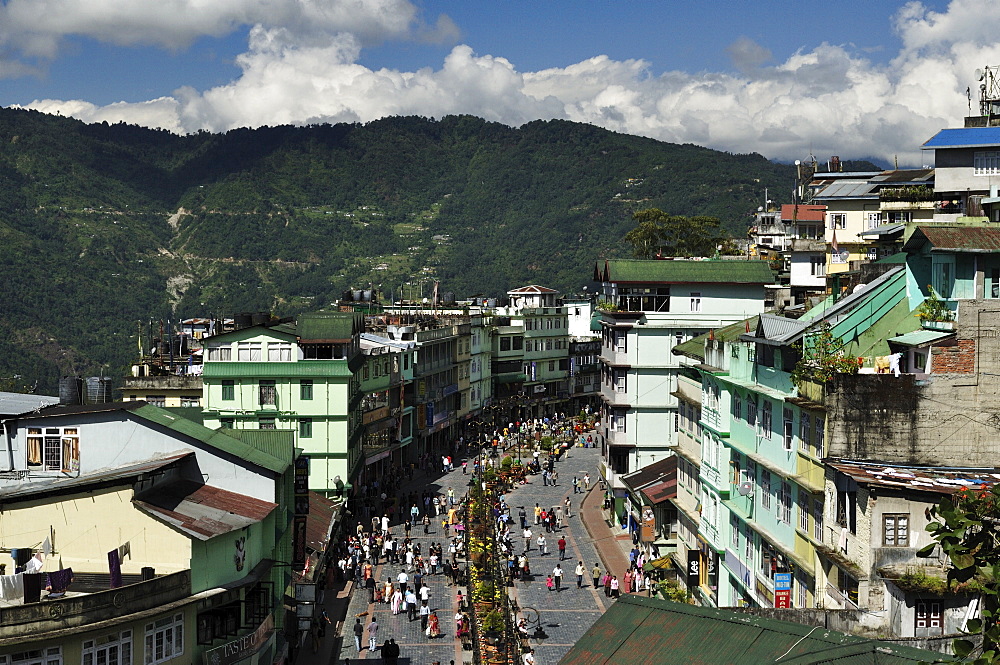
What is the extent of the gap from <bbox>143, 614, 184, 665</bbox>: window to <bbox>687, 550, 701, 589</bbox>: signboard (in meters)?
23.1

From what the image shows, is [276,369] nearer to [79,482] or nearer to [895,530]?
[79,482]

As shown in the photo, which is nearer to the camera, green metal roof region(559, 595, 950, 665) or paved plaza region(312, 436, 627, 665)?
green metal roof region(559, 595, 950, 665)

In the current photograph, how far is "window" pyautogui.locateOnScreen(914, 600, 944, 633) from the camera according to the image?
84.5ft

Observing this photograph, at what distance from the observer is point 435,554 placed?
57.2 meters

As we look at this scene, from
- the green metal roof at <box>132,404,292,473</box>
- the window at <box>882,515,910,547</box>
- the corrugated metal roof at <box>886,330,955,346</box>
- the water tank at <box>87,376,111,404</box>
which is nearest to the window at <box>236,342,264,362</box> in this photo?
the water tank at <box>87,376,111,404</box>

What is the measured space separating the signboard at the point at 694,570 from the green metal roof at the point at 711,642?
20.0 m

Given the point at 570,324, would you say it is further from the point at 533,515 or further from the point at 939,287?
the point at 939,287

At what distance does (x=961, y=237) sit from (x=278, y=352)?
1526 inches

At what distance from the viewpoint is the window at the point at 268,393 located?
62.0 metres

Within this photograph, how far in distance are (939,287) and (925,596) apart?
897 centimetres

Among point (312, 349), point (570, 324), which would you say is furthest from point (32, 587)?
point (570, 324)

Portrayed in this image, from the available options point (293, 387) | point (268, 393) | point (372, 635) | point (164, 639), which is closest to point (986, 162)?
point (293, 387)

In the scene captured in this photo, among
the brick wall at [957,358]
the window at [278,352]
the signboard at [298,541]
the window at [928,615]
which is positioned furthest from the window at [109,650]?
the window at [278,352]

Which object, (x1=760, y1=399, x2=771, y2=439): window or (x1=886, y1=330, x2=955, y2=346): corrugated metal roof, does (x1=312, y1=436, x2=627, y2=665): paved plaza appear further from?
(x1=886, y1=330, x2=955, y2=346): corrugated metal roof
